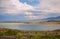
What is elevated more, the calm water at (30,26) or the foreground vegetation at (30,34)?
the calm water at (30,26)

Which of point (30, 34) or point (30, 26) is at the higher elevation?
point (30, 26)

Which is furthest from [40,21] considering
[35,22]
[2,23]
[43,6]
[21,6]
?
[2,23]

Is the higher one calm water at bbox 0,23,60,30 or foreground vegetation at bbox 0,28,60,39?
calm water at bbox 0,23,60,30

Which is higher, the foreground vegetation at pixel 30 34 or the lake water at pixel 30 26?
the lake water at pixel 30 26

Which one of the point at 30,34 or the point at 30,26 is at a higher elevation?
the point at 30,26

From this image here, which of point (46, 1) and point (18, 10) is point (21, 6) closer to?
point (18, 10)

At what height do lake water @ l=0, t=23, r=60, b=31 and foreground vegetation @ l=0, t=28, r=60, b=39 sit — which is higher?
lake water @ l=0, t=23, r=60, b=31

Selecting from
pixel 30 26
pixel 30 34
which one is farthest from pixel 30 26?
pixel 30 34

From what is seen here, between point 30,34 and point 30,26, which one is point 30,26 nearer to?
point 30,26
